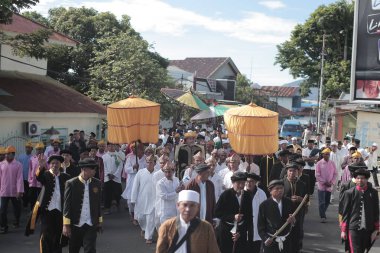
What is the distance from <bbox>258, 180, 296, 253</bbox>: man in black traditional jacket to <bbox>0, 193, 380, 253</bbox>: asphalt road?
113 inches

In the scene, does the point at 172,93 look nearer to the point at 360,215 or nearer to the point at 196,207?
the point at 360,215

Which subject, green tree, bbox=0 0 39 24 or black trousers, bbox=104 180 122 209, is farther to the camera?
green tree, bbox=0 0 39 24

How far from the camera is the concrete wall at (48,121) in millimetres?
17295

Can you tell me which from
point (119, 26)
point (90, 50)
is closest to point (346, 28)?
point (119, 26)

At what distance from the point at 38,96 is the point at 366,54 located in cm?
1219

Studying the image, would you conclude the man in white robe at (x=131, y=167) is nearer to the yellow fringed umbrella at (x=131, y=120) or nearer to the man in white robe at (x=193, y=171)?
the yellow fringed umbrella at (x=131, y=120)

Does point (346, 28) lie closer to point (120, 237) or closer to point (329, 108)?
point (329, 108)

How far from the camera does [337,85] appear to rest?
129 feet

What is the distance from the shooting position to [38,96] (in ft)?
67.6

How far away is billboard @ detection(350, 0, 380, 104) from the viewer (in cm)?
1446

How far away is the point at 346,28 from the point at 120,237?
3292 cm

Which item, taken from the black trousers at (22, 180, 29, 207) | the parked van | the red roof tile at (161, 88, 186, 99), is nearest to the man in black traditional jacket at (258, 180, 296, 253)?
the black trousers at (22, 180, 29, 207)

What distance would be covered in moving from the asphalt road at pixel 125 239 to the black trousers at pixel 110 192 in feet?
2.09

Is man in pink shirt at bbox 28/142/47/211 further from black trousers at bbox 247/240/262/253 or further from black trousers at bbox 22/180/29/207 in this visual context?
black trousers at bbox 247/240/262/253
